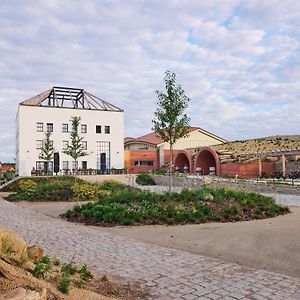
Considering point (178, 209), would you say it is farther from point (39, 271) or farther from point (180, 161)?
point (180, 161)

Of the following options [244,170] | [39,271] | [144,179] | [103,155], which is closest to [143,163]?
[103,155]

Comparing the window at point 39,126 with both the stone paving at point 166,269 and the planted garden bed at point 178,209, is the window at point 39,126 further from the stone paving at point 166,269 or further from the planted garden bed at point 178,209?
the stone paving at point 166,269

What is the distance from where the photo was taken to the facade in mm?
53181

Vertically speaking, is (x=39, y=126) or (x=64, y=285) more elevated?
(x=39, y=126)

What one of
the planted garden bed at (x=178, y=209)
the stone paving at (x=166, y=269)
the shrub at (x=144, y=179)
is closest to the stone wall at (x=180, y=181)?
the shrub at (x=144, y=179)

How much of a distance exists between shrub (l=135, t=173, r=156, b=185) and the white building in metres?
9.35

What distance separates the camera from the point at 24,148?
50.7 metres

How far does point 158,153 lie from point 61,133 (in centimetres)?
1503

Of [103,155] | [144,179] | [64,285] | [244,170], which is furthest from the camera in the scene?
[103,155]

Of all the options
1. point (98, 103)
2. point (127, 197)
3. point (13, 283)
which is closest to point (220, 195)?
point (127, 197)

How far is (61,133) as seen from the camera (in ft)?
176

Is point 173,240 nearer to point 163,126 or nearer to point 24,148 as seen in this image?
point 163,126

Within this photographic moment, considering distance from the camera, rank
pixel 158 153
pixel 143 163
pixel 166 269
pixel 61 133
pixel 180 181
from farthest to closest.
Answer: pixel 143 163, pixel 158 153, pixel 61 133, pixel 180 181, pixel 166 269

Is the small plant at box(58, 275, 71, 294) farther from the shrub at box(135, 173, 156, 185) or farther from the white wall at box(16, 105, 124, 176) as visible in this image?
the white wall at box(16, 105, 124, 176)
